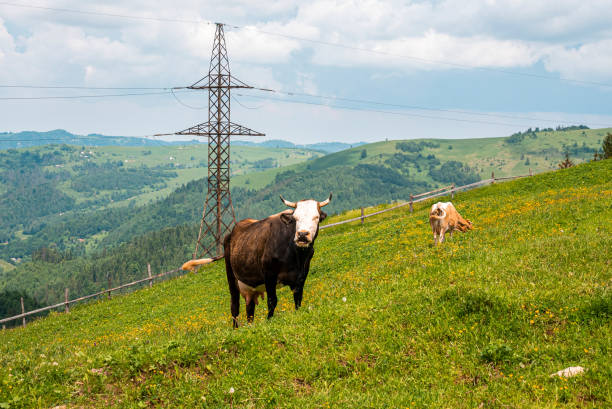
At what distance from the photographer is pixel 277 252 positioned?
1138 cm

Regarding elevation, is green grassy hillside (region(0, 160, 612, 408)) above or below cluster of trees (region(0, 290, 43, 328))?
above

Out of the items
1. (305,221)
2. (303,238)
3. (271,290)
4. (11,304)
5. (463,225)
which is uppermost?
(305,221)

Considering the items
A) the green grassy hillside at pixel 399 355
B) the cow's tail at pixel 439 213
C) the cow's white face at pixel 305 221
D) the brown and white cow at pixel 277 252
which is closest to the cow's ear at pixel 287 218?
the brown and white cow at pixel 277 252

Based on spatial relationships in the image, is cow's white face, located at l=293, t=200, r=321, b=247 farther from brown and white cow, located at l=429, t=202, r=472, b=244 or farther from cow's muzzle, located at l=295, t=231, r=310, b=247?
brown and white cow, located at l=429, t=202, r=472, b=244

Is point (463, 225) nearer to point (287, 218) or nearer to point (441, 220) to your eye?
point (441, 220)

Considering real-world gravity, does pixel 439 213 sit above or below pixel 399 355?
above

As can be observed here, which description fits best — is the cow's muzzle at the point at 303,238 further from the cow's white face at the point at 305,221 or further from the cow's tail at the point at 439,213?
the cow's tail at the point at 439,213

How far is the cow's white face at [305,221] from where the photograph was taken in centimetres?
1045

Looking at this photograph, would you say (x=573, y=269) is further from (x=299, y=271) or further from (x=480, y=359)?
(x=299, y=271)

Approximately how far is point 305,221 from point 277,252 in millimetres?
1301

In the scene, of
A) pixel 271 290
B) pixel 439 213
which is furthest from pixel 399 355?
pixel 439 213

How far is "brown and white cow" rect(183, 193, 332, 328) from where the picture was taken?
35.7ft

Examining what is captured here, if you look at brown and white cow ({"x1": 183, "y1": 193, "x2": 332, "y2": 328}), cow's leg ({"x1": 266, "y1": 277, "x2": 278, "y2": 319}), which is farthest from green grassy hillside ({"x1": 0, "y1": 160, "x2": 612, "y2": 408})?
brown and white cow ({"x1": 183, "y1": 193, "x2": 332, "y2": 328})

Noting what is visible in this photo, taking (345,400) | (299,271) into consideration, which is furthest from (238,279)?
(345,400)
